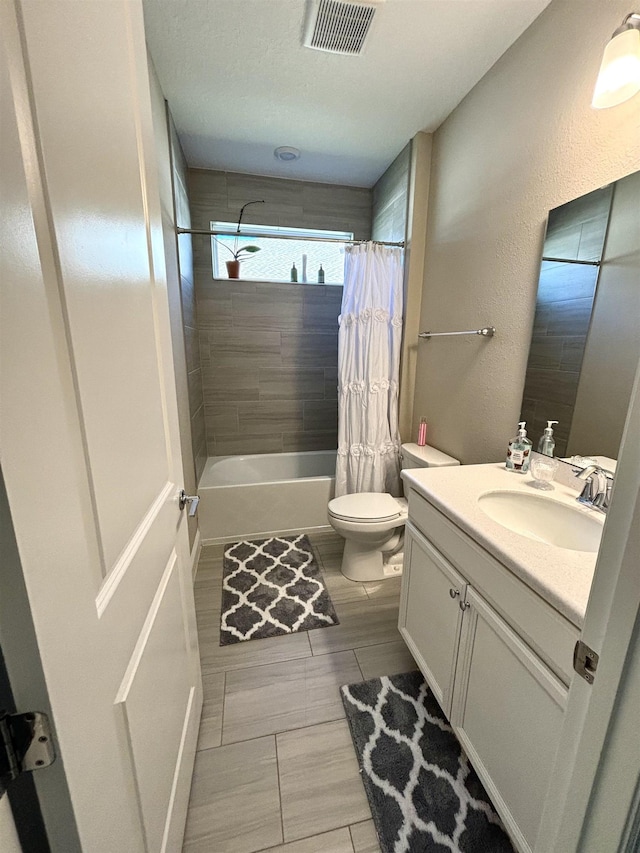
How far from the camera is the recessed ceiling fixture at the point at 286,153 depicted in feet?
7.36

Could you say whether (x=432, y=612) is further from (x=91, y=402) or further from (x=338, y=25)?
(x=338, y=25)

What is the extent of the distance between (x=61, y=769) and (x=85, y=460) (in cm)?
38

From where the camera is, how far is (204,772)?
1127 millimetres

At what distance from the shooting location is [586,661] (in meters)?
0.49

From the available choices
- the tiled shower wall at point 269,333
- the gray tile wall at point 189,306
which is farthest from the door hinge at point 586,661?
the tiled shower wall at point 269,333

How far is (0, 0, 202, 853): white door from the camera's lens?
1.20 ft

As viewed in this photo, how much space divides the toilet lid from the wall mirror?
84 centimetres

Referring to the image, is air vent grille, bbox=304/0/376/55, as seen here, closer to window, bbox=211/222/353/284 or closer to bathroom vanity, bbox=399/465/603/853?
window, bbox=211/222/353/284

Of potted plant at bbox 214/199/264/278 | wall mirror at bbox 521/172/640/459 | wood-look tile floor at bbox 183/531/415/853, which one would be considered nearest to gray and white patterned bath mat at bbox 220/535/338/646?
wood-look tile floor at bbox 183/531/415/853

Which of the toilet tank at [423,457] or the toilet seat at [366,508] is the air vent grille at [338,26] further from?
the toilet seat at [366,508]

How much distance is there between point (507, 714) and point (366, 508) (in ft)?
3.74

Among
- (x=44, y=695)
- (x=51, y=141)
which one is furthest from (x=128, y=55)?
(x=44, y=695)

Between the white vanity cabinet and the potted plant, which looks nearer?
the white vanity cabinet

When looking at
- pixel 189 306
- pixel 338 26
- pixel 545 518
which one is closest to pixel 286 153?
pixel 338 26
